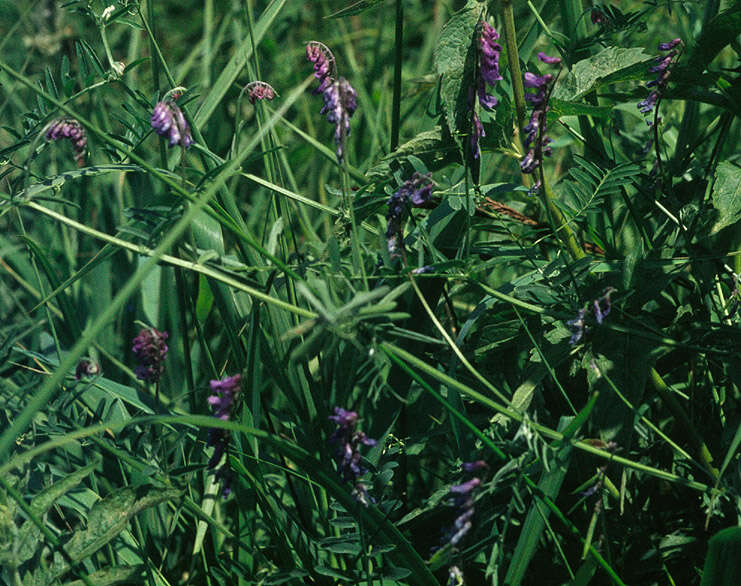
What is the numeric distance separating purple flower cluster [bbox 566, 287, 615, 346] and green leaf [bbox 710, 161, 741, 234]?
0.19 m

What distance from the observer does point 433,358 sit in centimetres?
115

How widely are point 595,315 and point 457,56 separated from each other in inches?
15.4

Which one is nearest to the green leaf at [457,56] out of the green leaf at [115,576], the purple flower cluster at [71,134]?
the purple flower cluster at [71,134]

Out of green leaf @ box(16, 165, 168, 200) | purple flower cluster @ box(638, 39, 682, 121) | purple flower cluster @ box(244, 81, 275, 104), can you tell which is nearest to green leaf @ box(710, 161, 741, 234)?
purple flower cluster @ box(638, 39, 682, 121)

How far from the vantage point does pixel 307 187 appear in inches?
89.5

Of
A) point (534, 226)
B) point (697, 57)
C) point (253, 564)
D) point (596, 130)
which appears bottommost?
point (253, 564)

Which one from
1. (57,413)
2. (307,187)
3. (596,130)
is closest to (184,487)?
(57,413)

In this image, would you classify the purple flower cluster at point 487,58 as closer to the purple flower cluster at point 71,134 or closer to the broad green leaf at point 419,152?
the broad green leaf at point 419,152

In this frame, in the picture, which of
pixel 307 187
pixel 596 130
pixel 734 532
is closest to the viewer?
pixel 734 532

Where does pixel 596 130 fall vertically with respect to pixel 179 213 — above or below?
below

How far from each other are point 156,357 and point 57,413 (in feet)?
0.78

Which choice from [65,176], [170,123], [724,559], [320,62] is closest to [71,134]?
[65,176]

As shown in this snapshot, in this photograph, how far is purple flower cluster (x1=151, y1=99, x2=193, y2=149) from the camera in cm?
93

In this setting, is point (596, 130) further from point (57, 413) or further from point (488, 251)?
point (57, 413)
